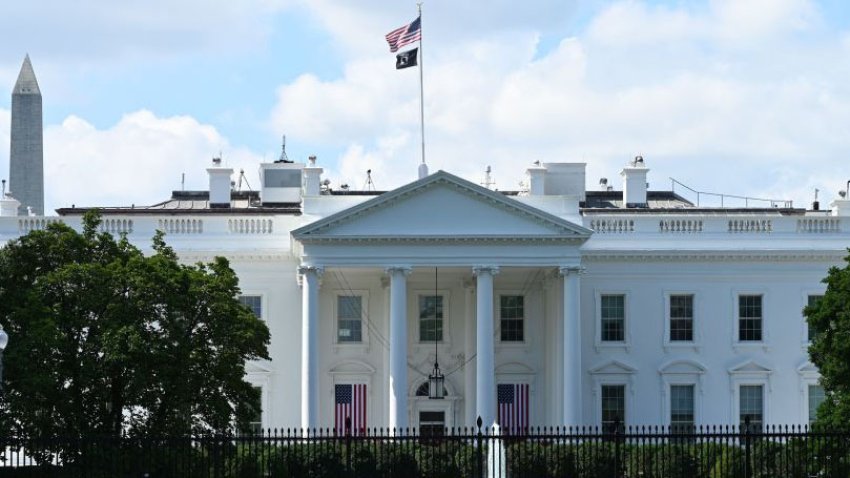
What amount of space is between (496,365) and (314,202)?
8463 millimetres

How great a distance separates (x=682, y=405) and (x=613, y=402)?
92.8 inches

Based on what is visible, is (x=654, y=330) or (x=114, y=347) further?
(x=654, y=330)

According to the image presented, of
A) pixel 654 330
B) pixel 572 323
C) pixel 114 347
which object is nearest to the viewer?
pixel 114 347

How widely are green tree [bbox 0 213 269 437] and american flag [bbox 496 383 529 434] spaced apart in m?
17.3

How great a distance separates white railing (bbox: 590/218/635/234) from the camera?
67.2 meters

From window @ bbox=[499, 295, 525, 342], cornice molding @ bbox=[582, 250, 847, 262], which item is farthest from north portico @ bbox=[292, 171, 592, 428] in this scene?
cornice molding @ bbox=[582, 250, 847, 262]

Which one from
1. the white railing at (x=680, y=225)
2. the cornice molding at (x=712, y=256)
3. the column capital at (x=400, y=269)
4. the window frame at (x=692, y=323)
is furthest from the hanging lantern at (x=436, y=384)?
the white railing at (x=680, y=225)

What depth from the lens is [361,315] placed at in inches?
2635

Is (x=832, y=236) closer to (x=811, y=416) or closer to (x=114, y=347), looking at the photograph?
(x=811, y=416)

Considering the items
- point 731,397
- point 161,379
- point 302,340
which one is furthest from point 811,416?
point 161,379

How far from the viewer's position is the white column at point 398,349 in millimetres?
62656

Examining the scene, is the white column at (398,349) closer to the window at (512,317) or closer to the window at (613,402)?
the window at (512,317)

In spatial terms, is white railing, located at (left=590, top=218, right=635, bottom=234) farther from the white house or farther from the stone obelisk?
the stone obelisk

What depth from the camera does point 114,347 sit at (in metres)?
48.2
